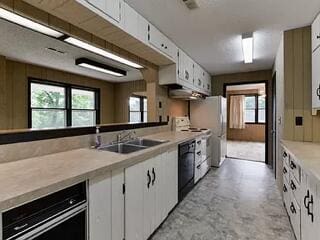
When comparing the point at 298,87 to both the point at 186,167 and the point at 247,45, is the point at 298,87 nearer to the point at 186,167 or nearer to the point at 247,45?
the point at 247,45

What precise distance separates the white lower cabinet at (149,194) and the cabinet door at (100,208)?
21cm

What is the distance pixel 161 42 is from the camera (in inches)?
106

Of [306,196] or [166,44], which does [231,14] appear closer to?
[166,44]

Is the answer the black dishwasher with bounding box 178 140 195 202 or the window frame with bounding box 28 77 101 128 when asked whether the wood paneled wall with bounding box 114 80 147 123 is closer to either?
the window frame with bounding box 28 77 101 128

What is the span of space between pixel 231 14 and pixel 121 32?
1.30 meters

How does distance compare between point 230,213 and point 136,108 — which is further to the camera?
point 136,108

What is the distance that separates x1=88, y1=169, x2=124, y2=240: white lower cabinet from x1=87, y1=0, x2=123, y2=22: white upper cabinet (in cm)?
133

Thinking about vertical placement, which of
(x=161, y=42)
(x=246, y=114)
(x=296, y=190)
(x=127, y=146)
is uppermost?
(x=161, y=42)

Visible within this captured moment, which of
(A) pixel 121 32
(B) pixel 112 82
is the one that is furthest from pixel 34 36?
(B) pixel 112 82

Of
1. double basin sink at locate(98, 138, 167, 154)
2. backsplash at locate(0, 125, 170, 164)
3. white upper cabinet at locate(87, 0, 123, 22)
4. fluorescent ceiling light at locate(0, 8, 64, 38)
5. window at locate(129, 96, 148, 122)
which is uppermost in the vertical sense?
white upper cabinet at locate(87, 0, 123, 22)

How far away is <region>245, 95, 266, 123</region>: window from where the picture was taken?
8.70m

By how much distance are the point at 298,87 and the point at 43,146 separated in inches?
120

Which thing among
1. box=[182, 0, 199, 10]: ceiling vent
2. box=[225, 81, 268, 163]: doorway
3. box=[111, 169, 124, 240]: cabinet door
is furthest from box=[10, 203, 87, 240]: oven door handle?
box=[225, 81, 268, 163]: doorway

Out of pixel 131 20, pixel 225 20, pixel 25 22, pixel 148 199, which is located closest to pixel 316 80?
pixel 225 20
